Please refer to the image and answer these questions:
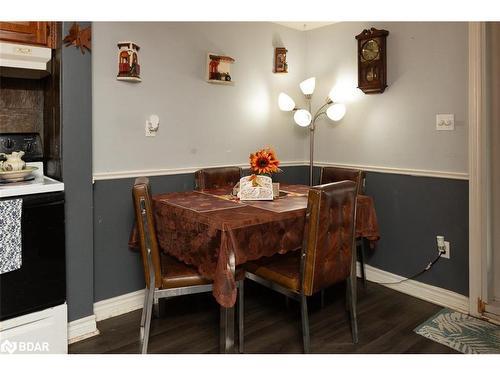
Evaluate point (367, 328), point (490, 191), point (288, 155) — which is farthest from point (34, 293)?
point (490, 191)

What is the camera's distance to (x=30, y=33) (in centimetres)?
204

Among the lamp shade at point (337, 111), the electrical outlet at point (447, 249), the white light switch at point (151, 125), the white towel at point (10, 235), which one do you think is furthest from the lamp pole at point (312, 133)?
the white towel at point (10, 235)

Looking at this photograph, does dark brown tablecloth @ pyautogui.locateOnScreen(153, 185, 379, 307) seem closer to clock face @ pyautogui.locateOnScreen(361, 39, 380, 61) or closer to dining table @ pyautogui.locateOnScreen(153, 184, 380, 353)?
dining table @ pyautogui.locateOnScreen(153, 184, 380, 353)

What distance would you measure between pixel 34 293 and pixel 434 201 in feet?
8.62

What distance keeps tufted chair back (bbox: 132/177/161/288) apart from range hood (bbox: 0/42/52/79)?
0.88 metres

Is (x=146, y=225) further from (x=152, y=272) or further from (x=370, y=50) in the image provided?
(x=370, y=50)

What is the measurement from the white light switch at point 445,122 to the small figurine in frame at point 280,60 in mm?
1414

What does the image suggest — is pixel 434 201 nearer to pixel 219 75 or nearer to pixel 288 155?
pixel 288 155

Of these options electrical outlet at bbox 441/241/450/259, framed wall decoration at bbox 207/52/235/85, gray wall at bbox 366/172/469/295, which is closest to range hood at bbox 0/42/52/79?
framed wall decoration at bbox 207/52/235/85

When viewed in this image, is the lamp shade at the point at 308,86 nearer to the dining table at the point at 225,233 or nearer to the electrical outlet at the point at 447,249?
the dining table at the point at 225,233

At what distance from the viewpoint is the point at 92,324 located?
2359mm

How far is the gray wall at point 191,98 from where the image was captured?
101 inches

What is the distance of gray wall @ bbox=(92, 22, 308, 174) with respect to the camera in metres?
2.56

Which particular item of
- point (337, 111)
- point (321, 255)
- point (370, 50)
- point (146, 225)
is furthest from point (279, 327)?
point (370, 50)
